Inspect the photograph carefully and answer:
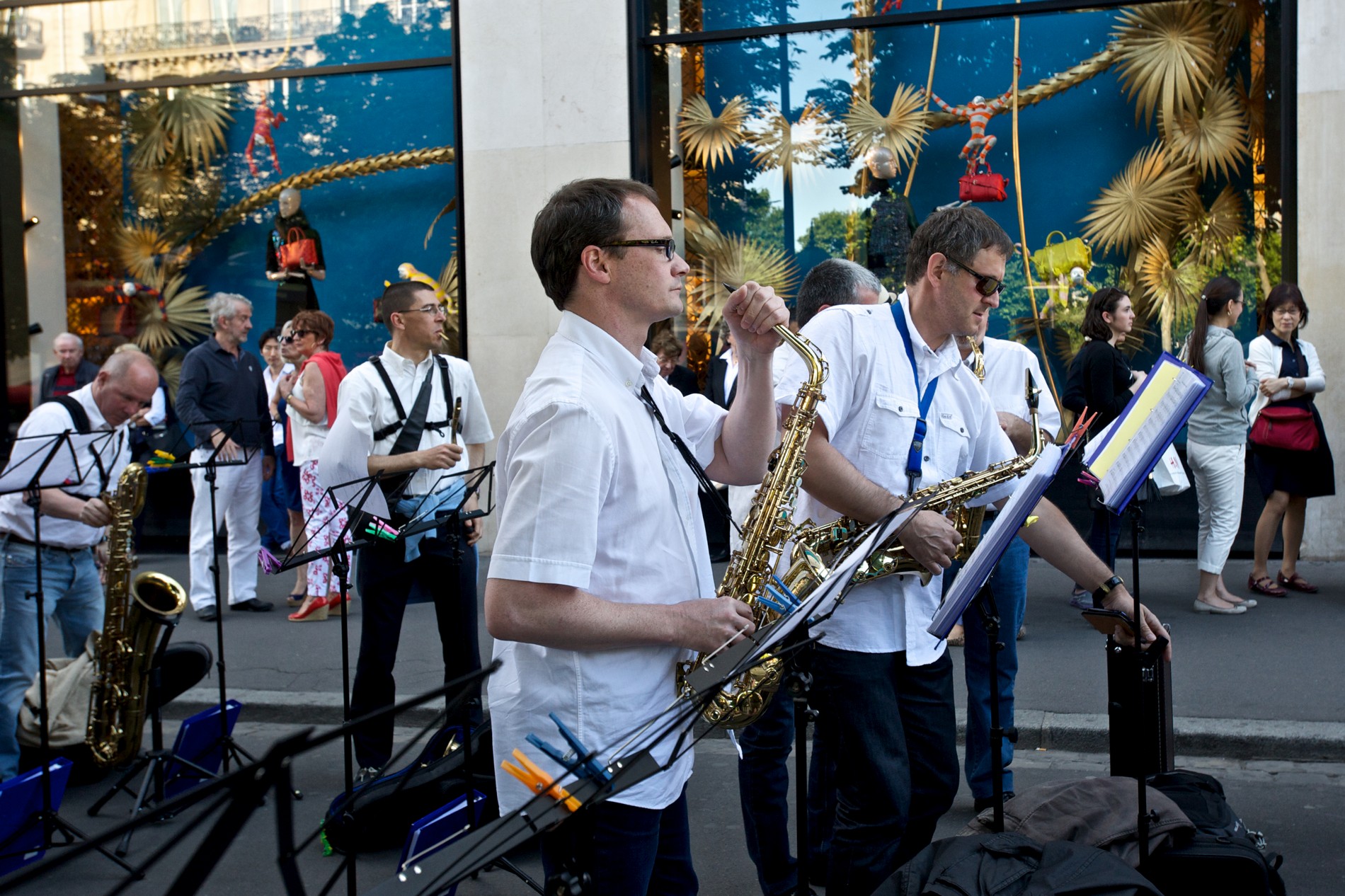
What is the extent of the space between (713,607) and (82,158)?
10712 millimetres

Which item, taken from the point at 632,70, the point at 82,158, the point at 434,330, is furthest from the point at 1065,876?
the point at 82,158

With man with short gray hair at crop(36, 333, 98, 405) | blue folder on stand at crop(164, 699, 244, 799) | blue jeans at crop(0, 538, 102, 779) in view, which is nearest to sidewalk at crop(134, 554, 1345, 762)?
blue folder on stand at crop(164, 699, 244, 799)

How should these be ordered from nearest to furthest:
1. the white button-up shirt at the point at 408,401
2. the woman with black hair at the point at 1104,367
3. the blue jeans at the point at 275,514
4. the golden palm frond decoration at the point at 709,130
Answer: the white button-up shirt at the point at 408,401 → the woman with black hair at the point at 1104,367 → the golden palm frond decoration at the point at 709,130 → the blue jeans at the point at 275,514

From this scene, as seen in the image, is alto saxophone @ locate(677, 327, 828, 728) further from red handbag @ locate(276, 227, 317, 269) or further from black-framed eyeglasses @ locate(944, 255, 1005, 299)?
red handbag @ locate(276, 227, 317, 269)

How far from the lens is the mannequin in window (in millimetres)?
10688

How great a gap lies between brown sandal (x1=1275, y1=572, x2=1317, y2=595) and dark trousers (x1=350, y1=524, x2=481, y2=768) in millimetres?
5442

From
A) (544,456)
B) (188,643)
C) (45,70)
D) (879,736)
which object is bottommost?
(188,643)

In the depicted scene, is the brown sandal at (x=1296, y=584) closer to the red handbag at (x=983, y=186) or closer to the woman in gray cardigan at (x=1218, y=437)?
the woman in gray cardigan at (x=1218, y=437)

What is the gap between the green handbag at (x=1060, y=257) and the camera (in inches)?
363

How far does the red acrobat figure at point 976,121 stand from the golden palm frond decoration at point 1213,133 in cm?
127

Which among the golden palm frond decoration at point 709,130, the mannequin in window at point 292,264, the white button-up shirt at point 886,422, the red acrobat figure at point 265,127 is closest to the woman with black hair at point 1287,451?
the golden palm frond decoration at point 709,130

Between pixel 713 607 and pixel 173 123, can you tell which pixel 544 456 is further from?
pixel 173 123

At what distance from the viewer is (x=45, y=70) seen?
1092cm

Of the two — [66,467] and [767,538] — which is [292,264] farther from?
[767,538]
